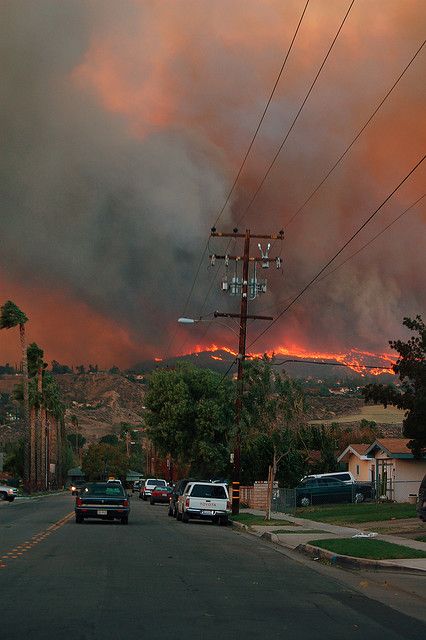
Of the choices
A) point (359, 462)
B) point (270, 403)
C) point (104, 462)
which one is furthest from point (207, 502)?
point (104, 462)

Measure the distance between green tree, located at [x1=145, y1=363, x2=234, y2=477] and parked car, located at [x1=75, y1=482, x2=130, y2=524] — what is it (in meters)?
33.1

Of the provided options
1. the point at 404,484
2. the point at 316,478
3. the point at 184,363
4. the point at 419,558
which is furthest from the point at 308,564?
the point at 184,363

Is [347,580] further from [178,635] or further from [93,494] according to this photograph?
[93,494]

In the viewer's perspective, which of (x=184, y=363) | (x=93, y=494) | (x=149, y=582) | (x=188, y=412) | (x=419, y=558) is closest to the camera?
(x=149, y=582)

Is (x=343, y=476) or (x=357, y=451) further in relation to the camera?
(x=357, y=451)

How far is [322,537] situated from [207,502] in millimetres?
13118

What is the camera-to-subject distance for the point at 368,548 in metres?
24.2

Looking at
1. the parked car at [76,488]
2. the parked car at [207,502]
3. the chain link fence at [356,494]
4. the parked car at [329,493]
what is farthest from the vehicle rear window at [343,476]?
the parked car at [207,502]

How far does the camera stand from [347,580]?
18.9 meters

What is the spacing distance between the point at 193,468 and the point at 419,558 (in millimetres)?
59736

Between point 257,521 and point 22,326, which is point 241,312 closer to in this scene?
point 257,521

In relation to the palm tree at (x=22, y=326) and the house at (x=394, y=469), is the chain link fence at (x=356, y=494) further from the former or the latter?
the palm tree at (x=22, y=326)

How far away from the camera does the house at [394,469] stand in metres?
55.5

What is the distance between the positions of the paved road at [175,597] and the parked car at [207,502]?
52.9 ft
